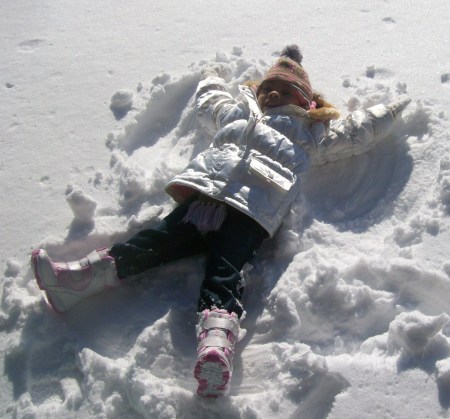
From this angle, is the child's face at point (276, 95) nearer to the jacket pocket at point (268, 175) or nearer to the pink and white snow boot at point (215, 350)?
the jacket pocket at point (268, 175)

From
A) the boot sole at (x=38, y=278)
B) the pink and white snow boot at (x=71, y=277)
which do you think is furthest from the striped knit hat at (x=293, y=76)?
the boot sole at (x=38, y=278)

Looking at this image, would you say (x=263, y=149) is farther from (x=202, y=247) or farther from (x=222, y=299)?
(x=222, y=299)

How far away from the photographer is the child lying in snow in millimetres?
1906

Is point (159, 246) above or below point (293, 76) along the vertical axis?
below

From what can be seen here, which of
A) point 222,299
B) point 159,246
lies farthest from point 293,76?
point 222,299

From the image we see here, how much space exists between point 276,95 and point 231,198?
1.83 feet

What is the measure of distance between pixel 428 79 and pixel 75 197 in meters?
1.72

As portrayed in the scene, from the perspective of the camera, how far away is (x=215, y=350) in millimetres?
1725

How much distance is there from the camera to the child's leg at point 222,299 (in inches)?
67.6

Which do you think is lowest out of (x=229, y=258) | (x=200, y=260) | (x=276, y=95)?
(x=200, y=260)

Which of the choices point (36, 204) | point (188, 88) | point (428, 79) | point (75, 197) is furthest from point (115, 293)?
point (428, 79)

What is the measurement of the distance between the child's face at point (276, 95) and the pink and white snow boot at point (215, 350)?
959 mm

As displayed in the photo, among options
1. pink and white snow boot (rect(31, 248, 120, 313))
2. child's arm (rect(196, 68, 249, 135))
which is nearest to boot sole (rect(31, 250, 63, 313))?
pink and white snow boot (rect(31, 248, 120, 313))

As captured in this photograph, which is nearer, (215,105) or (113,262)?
(113,262)
